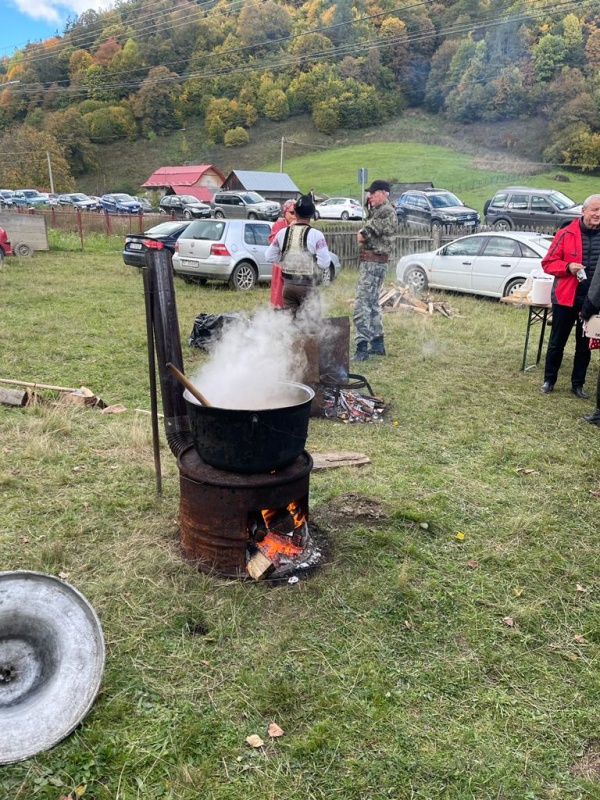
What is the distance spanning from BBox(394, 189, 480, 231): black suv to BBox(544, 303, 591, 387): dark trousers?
668 inches

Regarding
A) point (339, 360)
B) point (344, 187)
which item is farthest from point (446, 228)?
point (344, 187)

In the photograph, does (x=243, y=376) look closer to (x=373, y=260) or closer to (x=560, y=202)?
(x=373, y=260)

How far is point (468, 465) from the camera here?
4668 mm

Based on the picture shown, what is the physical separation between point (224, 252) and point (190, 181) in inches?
1924

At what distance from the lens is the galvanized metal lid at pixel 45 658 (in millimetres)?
2133

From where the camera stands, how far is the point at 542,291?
22.5ft

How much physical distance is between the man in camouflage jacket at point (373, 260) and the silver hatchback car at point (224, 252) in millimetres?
5866

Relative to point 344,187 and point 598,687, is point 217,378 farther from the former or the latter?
point 344,187

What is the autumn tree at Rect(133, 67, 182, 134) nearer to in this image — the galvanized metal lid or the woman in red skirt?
the woman in red skirt

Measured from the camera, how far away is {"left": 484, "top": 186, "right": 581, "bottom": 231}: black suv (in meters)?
19.7

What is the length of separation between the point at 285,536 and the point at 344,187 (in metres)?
51.7

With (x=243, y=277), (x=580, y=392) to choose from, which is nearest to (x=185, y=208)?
(x=243, y=277)

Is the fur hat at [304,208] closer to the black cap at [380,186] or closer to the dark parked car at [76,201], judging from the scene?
the black cap at [380,186]

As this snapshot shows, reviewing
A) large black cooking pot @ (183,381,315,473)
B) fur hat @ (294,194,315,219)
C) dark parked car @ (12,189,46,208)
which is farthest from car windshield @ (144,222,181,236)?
dark parked car @ (12,189,46,208)
